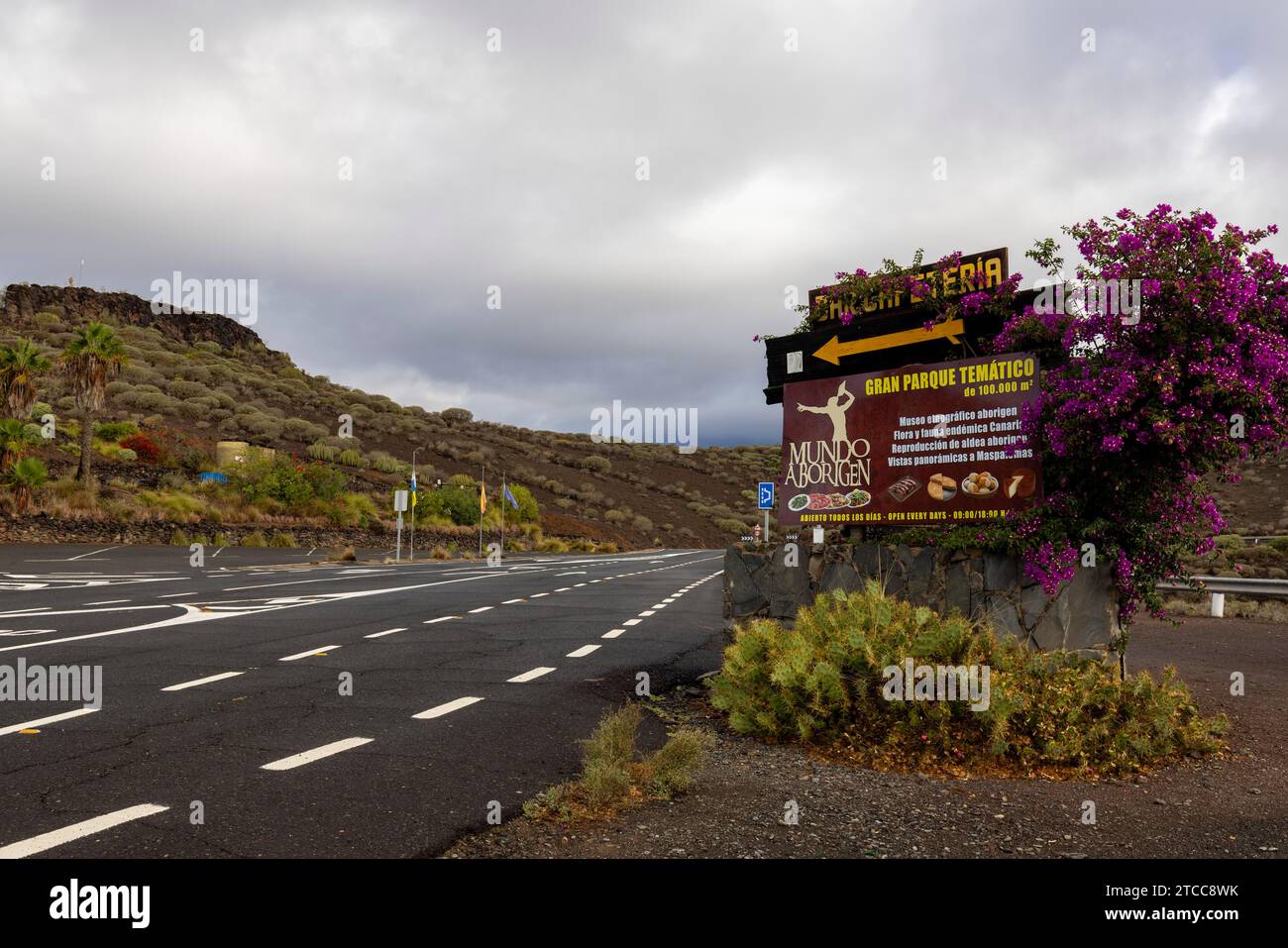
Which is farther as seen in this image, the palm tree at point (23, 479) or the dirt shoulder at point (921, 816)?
the palm tree at point (23, 479)

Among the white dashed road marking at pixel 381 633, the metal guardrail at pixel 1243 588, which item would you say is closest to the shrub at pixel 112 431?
the white dashed road marking at pixel 381 633

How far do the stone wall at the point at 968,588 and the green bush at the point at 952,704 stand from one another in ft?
1.93

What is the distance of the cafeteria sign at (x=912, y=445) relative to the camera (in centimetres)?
787

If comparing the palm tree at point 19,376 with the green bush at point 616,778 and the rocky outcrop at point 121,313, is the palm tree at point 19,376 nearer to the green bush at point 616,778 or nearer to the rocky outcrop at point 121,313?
the green bush at point 616,778

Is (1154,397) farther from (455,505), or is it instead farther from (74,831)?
(455,505)

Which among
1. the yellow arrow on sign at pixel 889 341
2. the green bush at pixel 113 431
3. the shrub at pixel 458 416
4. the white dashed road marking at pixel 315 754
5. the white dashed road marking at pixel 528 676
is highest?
the shrub at pixel 458 416

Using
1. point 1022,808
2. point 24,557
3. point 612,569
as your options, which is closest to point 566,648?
point 1022,808

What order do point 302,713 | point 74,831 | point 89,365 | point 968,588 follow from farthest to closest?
1. point 89,365
2. point 968,588
3. point 302,713
4. point 74,831

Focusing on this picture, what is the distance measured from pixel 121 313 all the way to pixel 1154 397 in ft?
391

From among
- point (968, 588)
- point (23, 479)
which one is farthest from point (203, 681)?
point (23, 479)

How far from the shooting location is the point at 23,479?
1252 inches

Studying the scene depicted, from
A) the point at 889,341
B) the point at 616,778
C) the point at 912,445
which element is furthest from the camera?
the point at 889,341

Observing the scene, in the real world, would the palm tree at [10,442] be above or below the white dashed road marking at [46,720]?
above
